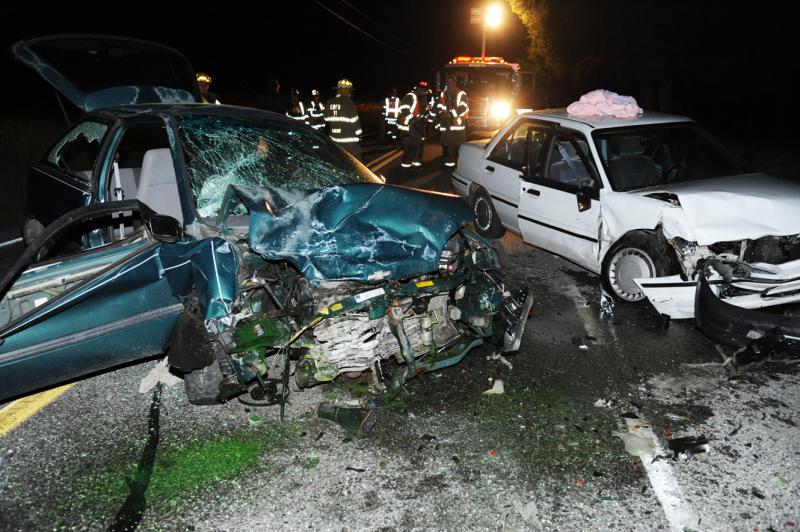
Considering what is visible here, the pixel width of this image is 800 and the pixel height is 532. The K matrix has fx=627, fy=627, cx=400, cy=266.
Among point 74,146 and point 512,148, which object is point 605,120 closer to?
point 512,148

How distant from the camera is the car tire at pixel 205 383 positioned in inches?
149

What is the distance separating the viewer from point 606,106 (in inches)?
253

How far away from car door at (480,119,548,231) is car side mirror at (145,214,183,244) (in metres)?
3.99

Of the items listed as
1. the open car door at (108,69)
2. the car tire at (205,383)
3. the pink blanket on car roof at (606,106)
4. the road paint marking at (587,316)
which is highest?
the open car door at (108,69)

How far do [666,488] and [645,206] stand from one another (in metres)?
2.49

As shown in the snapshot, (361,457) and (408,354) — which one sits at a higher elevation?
(408,354)

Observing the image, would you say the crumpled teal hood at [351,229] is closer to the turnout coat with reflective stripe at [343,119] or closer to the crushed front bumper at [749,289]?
the crushed front bumper at [749,289]

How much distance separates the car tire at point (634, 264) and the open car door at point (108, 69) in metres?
4.34

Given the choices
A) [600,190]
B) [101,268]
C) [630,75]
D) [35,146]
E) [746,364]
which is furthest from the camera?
[630,75]

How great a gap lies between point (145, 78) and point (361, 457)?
452 centimetres

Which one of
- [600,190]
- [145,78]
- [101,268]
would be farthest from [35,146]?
[600,190]

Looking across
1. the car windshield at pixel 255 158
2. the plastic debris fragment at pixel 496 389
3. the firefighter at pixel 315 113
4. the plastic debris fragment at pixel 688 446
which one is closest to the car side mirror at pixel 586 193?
the car windshield at pixel 255 158

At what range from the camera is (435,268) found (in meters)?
3.77

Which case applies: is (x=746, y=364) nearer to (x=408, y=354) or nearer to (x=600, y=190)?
(x=600, y=190)
